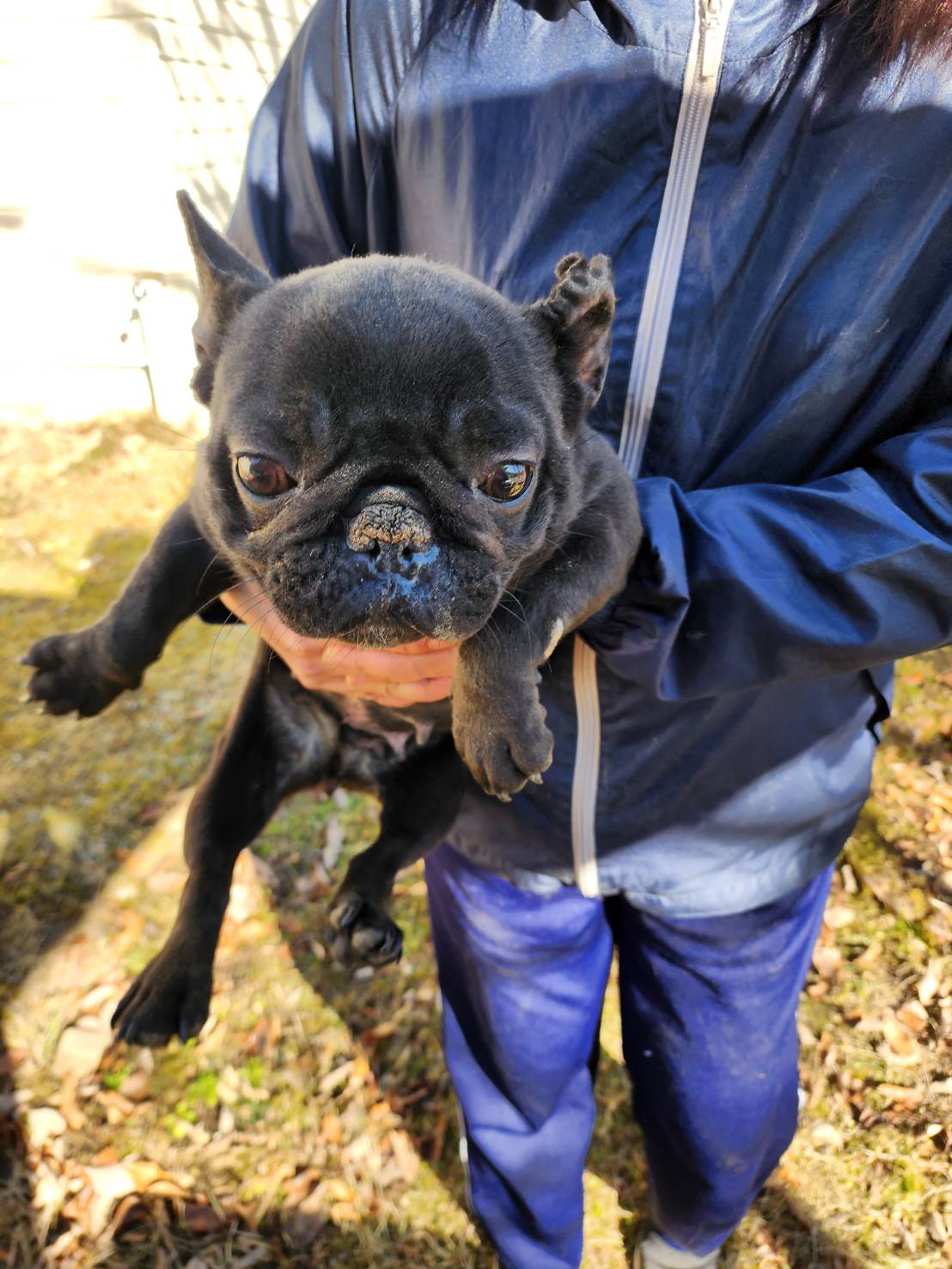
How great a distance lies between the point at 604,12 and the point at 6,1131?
12.8 feet

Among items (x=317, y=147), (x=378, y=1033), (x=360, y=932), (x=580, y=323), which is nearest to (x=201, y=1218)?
(x=378, y=1033)

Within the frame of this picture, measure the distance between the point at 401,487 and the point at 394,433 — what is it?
0.36ft

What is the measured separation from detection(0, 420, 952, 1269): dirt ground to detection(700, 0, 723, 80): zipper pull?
3410mm

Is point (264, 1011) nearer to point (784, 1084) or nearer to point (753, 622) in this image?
point (784, 1084)

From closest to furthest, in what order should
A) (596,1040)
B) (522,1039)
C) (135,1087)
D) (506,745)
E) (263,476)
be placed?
(263,476) < (506,745) < (522,1039) < (596,1040) < (135,1087)

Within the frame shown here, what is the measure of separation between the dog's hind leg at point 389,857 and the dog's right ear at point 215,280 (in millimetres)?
1335

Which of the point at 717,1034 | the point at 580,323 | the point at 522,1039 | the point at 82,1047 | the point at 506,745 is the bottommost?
the point at 82,1047

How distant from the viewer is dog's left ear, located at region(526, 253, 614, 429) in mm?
1810

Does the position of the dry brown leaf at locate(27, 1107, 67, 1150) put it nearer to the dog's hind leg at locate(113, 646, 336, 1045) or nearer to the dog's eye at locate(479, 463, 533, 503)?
the dog's hind leg at locate(113, 646, 336, 1045)

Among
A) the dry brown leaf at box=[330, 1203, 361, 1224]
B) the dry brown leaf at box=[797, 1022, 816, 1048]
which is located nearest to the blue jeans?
the dry brown leaf at box=[330, 1203, 361, 1224]

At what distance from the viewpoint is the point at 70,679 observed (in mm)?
2850

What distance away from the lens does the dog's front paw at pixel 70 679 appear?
9.16 ft

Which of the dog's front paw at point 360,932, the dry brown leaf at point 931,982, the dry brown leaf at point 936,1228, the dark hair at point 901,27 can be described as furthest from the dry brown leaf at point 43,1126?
the dark hair at point 901,27

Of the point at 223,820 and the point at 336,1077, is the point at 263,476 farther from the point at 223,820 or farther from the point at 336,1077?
the point at 336,1077
